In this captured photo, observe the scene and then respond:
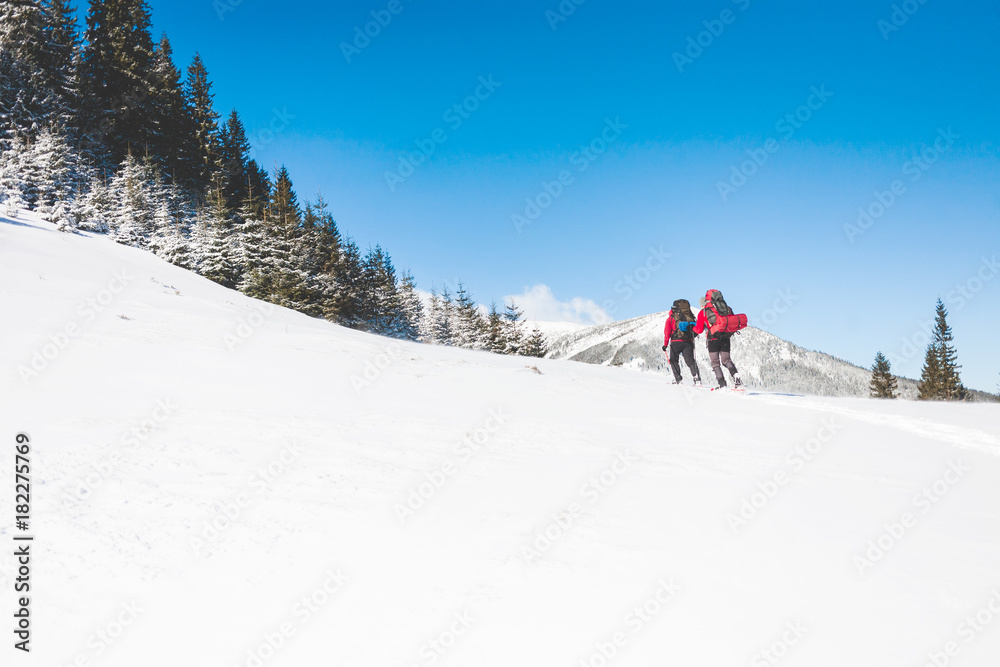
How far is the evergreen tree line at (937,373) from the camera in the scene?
204ft

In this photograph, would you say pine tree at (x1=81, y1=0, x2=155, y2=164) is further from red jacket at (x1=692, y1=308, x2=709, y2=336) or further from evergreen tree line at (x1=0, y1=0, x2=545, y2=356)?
red jacket at (x1=692, y1=308, x2=709, y2=336)

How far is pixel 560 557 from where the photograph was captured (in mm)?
3086

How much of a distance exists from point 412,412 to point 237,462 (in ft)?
7.75

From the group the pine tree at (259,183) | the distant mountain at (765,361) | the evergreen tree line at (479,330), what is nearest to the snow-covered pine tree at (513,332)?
the evergreen tree line at (479,330)

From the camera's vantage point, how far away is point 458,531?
10.8 feet

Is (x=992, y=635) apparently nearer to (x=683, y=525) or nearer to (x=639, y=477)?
(x=683, y=525)

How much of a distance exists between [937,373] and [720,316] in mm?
72882

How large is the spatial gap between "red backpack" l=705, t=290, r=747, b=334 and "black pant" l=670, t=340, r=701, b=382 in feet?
2.97

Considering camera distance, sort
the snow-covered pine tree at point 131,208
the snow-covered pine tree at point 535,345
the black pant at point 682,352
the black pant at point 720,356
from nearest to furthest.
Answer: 1. the black pant at point 720,356
2. the black pant at point 682,352
3. the snow-covered pine tree at point 131,208
4. the snow-covered pine tree at point 535,345

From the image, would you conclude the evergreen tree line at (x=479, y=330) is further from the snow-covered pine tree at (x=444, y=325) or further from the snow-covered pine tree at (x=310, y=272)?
the snow-covered pine tree at (x=310, y=272)

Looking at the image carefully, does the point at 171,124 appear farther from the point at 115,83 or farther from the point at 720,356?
the point at 720,356

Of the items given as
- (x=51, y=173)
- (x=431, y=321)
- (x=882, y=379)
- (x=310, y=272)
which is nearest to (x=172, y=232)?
(x=51, y=173)

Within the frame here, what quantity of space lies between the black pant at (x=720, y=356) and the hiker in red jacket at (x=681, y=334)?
565 mm

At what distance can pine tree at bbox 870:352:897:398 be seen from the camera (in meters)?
67.6
